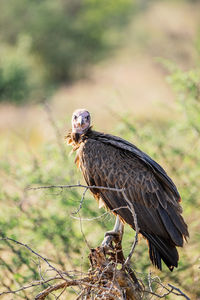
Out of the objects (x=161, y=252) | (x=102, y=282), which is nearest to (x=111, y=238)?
(x=161, y=252)

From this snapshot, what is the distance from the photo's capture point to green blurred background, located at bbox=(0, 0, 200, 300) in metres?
6.52

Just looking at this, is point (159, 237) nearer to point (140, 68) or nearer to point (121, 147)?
point (121, 147)

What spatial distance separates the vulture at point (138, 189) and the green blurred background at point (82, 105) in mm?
420

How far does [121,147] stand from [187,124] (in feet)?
Answer: 9.11

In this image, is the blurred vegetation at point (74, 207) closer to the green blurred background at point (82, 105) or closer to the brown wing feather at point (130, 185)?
the green blurred background at point (82, 105)

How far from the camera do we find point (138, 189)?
195 inches

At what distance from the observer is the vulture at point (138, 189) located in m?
4.70

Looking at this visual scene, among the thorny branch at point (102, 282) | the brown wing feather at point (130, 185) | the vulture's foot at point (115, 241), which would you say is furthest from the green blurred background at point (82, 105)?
the brown wing feather at point (130, 185)

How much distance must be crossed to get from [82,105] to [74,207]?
54.0 ft

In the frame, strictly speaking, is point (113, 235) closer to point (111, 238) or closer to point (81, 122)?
point (111, 238)

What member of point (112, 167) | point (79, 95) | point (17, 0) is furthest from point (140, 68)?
point (112, 167)

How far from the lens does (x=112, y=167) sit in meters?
5.05

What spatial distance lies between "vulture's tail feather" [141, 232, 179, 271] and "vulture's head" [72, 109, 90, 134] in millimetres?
1275

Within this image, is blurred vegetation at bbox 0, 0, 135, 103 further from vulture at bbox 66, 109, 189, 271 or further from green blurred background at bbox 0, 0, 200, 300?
A: vulture at bbox 66, 109, 189, 271
